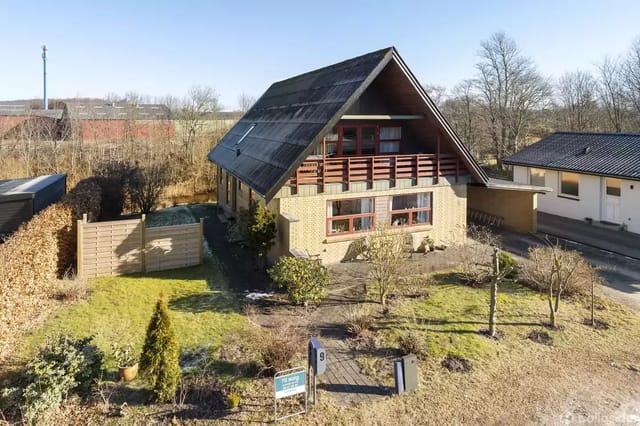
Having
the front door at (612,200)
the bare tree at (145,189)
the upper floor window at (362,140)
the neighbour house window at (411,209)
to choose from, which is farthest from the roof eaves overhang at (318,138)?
the front door at (612,200)

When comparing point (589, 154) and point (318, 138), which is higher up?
point (589, 154)

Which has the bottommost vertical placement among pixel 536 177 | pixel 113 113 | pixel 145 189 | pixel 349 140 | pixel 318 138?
pixel 145 189

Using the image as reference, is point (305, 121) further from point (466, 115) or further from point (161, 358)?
point (466, 115)

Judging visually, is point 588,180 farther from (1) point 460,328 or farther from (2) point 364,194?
(1) point 460,328

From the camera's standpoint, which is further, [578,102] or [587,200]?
[578,102]

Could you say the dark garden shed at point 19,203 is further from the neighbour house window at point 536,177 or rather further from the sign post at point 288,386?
the neighbour house window at point 536,177

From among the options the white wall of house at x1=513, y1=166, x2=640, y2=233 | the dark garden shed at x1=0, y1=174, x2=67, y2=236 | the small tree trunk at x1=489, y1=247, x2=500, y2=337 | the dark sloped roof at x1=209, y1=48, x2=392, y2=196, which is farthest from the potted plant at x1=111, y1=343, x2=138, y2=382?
the white wall of house at x1=513, y1=166, x2=640, y2=233

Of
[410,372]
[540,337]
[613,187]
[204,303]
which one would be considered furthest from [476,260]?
[613,187]

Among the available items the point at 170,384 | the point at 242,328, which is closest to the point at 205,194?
the point at 242,328
